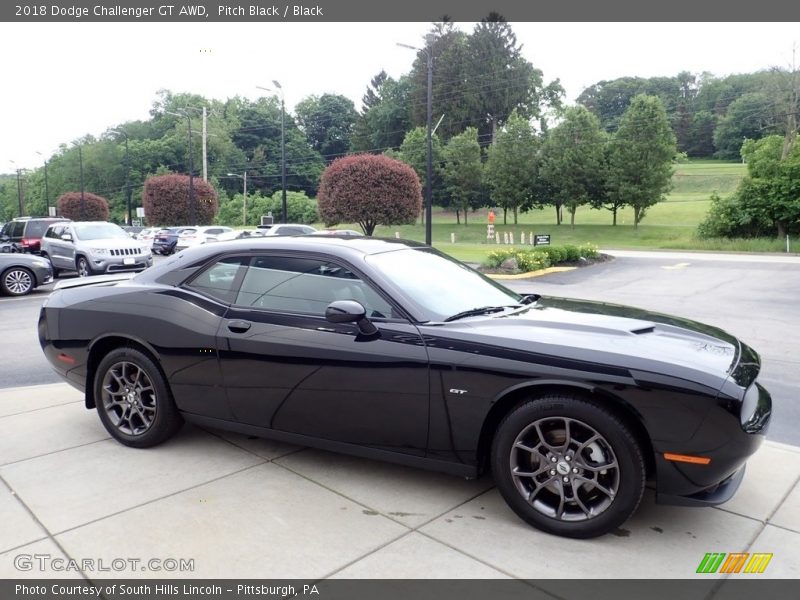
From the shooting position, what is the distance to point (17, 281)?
46.3 ft

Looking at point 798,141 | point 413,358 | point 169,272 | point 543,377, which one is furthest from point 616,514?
A: point 798,141

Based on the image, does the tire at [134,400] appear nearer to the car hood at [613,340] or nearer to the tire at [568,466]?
the car hood at [613,340]

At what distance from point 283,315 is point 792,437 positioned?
13.0 ft

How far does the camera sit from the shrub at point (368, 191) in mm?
29953

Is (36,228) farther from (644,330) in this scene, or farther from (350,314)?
(644,330)

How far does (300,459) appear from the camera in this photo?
4.08 metres

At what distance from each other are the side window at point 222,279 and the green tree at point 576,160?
44310 millimetres

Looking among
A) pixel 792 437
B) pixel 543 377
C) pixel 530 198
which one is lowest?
pixel 792 437

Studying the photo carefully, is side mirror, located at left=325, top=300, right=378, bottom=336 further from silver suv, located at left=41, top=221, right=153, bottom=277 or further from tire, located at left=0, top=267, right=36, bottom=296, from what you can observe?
silver suv, located at left=41, top=221, right=153, bottom=277

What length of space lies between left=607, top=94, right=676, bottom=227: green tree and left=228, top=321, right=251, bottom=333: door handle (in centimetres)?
4248

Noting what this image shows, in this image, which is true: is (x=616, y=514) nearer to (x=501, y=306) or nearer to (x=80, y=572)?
(x=501, y=306)

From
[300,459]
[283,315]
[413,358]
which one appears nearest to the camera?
[413,358]

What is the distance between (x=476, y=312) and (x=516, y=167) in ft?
157
